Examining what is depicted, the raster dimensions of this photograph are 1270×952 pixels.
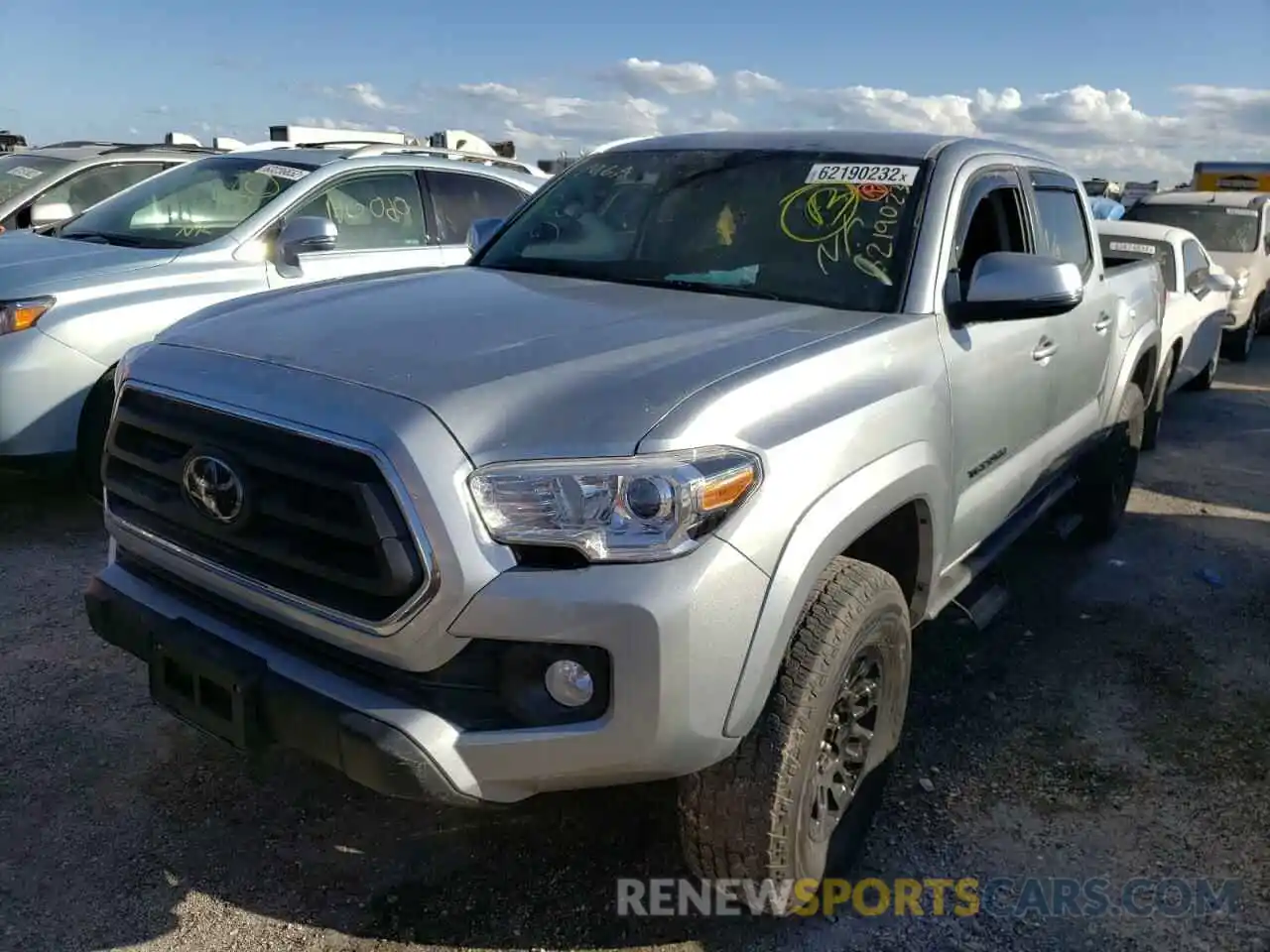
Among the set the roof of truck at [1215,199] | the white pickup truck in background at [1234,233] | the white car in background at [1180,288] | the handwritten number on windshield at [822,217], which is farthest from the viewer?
the roof of truck at [1215,199]

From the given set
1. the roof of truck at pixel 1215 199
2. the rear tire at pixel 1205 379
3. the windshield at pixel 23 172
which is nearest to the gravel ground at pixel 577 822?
the windshield at pixel 23 172

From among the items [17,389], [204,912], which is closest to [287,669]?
[204,912]

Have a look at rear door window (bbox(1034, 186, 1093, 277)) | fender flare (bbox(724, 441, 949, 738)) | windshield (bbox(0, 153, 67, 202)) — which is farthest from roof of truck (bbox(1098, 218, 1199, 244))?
windshield (bbox(0, 153, 67, 202))

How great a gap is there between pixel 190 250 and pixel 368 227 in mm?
1119

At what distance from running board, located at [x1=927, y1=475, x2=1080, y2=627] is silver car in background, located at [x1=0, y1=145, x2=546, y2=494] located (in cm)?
215

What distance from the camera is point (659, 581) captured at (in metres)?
2.00

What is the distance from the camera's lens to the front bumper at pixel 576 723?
199cm

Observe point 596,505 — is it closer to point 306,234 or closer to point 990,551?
point 990,551

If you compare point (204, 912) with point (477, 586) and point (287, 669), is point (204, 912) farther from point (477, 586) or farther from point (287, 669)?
point (477, 586)

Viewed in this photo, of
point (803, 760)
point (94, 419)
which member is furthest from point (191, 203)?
point (803, 760)

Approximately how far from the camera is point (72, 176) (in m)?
8.17

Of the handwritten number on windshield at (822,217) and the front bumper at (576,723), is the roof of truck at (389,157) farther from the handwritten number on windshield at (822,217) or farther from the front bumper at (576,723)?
the front bumper at (576,723)

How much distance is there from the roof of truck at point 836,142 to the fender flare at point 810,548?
1.23 meters

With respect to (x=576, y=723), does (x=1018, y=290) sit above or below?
above
